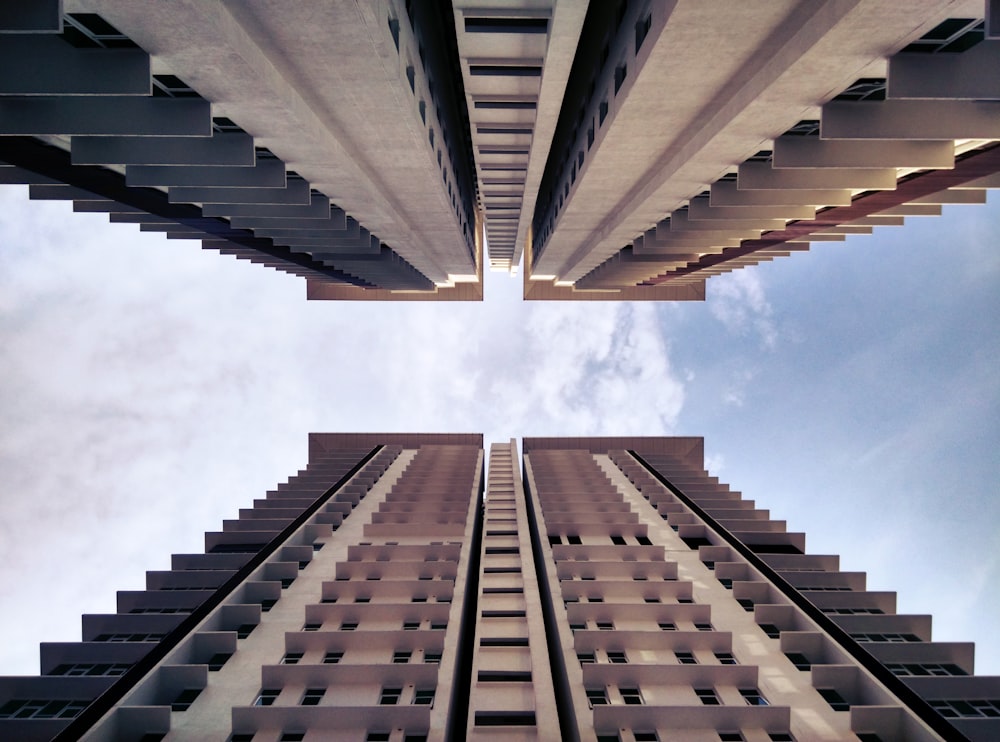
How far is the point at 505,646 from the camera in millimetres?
24391

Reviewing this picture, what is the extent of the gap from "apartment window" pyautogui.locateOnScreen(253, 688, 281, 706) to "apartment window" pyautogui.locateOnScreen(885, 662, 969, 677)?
2349cm

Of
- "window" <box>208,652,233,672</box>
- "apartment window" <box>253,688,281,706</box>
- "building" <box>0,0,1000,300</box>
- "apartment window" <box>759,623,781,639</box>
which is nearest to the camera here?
"building" <box>0,0,1000,300</box>

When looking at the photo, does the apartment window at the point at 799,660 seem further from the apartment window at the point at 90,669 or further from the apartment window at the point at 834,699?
the apartment window at the point at 90,669

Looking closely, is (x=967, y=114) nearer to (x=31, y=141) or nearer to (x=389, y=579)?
(x=31, y=141)

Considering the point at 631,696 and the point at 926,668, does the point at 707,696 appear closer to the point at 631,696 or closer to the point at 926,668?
the point at 631,696

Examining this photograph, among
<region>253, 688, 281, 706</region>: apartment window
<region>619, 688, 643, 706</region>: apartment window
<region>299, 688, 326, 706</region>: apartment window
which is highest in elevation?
<region>619, 688, 643, 706</region>: apartment window

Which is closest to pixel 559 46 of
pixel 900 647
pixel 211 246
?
pixel 900 647

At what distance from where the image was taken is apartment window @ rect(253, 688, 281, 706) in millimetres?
19967

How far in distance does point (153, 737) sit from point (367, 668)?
689cm

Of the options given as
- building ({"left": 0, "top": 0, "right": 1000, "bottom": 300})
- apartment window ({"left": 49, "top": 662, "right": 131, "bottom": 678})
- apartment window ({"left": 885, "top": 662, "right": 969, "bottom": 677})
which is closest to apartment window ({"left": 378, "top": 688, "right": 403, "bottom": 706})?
apartment window ({"left": 49, "top": 662, "right": 131, "bottom": 678})

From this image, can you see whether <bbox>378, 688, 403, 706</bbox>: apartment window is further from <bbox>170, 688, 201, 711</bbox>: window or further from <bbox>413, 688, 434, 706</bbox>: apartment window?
<bbox>170, 688, 201, 711</bbox>: window

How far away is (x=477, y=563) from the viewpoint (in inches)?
1517

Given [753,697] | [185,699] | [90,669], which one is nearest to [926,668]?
[753,697]

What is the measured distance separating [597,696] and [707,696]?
3978 mm
